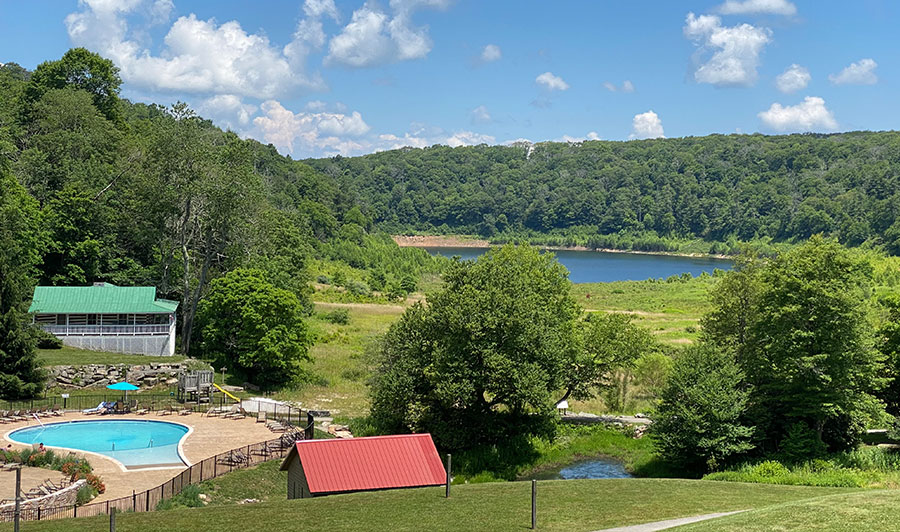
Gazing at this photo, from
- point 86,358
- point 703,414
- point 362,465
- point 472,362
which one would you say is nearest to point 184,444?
point 362,465

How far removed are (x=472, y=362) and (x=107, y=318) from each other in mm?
20362

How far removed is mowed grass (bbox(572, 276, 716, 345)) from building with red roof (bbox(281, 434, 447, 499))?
123 ft

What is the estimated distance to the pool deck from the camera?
24.7 meters

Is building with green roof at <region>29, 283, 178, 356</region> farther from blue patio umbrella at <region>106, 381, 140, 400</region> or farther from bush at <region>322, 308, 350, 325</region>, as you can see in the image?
bush at <region>322, 308, 350, 325</region>

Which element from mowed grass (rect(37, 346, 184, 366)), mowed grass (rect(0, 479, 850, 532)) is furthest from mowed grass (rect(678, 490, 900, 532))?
mowed grass (rect(37, 346, 184, 366))

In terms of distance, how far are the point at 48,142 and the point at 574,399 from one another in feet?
131

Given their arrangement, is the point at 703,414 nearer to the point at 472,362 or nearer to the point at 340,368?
the point at 472,362

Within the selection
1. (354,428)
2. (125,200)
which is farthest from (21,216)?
(354,428)

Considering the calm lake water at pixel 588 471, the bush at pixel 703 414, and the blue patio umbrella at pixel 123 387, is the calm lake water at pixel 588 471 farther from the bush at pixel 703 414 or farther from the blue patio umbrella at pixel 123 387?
the blue patio umbrella at pixel 123 387

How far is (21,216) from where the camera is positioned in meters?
44.7

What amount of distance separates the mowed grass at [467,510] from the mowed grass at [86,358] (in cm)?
2089

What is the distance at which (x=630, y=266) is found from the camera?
166 meters

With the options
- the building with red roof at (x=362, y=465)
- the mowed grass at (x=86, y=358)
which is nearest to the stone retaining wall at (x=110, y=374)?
the mowed grass at (x=86, y=358)

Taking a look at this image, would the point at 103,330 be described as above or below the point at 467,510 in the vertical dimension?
above
